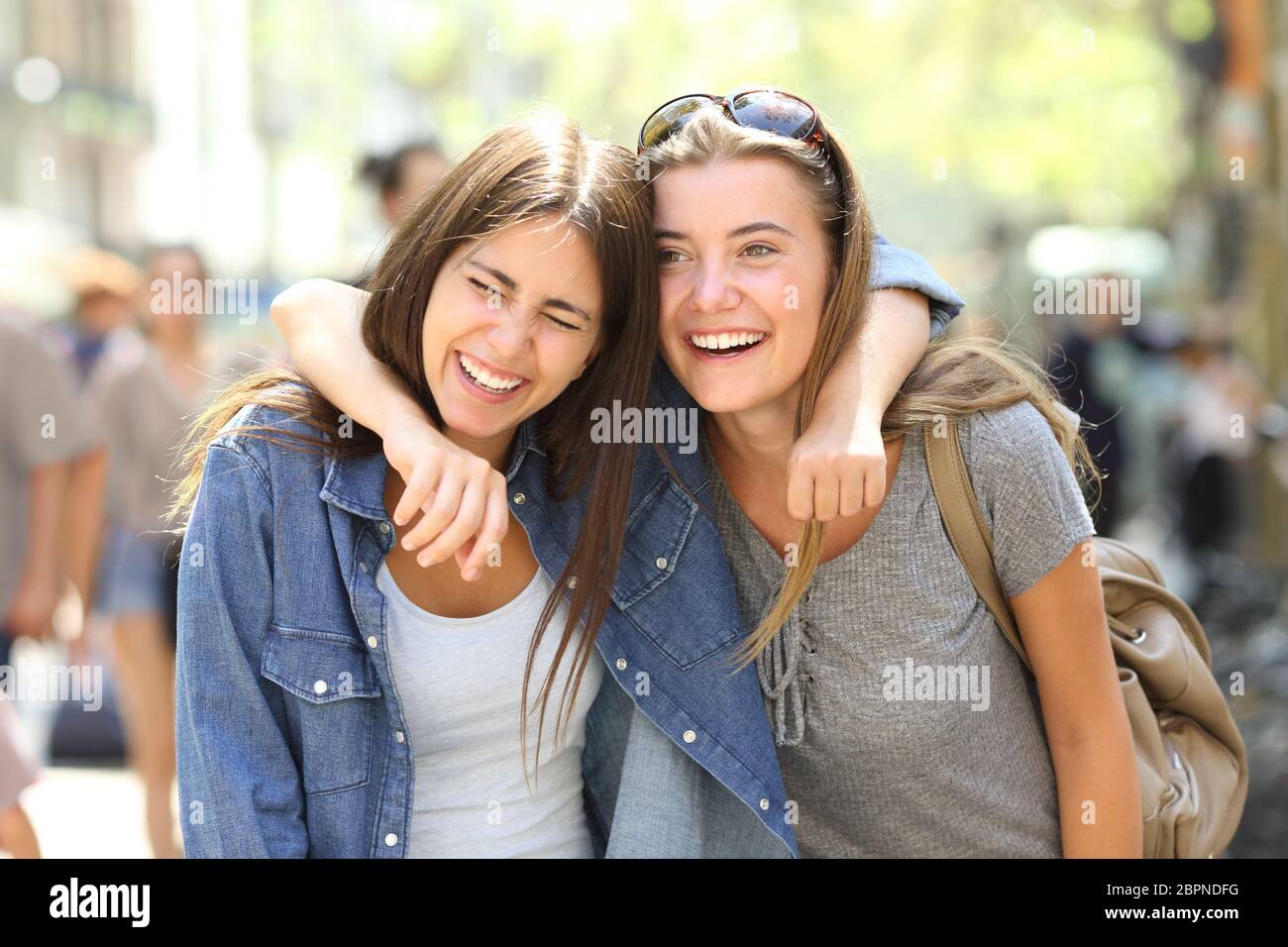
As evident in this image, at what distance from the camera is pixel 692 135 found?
2445mm

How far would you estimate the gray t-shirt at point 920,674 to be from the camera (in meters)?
2.36

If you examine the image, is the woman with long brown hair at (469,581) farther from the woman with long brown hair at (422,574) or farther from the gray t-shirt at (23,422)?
the gray t-shirt at (23,422)

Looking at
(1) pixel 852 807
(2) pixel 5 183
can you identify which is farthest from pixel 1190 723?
(2) pixel 5 183

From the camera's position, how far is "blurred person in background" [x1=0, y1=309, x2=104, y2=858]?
478 centimetres

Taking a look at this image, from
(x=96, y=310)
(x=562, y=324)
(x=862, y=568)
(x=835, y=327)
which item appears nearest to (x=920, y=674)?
(x=862, y=568)

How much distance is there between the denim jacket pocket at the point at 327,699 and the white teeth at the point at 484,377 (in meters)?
0.47

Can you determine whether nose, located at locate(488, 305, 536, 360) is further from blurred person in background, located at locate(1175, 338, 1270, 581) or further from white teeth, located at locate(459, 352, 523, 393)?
blurred person in background, located at locate(1175, 338, 1270, 581)

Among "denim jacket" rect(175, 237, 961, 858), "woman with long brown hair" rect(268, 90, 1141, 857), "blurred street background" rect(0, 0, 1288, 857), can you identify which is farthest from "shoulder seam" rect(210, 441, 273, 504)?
"blurred street background" rect(0, 0, 1288, 857)

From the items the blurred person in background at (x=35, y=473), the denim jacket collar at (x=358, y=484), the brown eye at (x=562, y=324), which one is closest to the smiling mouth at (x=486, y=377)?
the brown eye at (x=562, y=324)

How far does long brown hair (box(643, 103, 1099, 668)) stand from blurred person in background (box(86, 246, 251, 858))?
9.73ft

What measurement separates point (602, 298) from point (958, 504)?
69 centimetres

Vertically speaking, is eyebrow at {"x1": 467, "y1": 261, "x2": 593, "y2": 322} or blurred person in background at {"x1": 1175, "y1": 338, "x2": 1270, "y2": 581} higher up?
eyebrow at {"x1": 467, "y1": 261, "x2": 593, "y2": 322}
